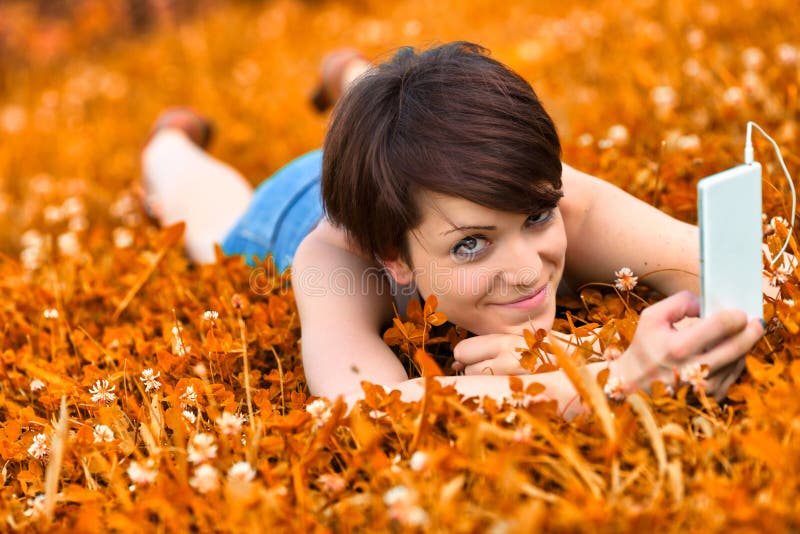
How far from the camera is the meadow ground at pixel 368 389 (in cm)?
149

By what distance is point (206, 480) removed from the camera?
1.57 metres

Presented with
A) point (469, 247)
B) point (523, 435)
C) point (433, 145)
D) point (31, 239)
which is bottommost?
point (31, 239)

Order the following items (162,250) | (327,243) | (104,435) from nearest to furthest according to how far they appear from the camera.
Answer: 1. (104,435)
2. (327,243)
3. (162,250)

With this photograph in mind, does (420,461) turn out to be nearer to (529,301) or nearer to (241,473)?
(241,473)

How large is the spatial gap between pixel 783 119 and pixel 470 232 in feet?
5.63

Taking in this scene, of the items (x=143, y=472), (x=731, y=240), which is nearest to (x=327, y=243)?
(x=143, y=472)

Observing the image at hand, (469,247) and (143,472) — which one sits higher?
(469,247)

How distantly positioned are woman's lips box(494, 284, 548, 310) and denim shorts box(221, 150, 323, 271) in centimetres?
105

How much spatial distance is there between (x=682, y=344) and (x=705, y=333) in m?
0.04

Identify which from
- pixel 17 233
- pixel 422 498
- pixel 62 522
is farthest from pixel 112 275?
pixel 422 498

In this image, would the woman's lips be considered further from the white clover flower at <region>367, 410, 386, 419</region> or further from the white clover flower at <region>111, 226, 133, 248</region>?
the white clover flower at <region>111, 226, 133, 248</region>

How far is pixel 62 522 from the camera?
1.68 meters

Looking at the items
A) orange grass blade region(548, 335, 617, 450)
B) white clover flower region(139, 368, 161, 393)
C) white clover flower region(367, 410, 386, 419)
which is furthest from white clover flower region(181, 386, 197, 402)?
orange grass blade region(548, 335, 617, 450)

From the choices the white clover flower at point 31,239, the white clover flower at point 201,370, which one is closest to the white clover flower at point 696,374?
the white clover flower at point 201,370
